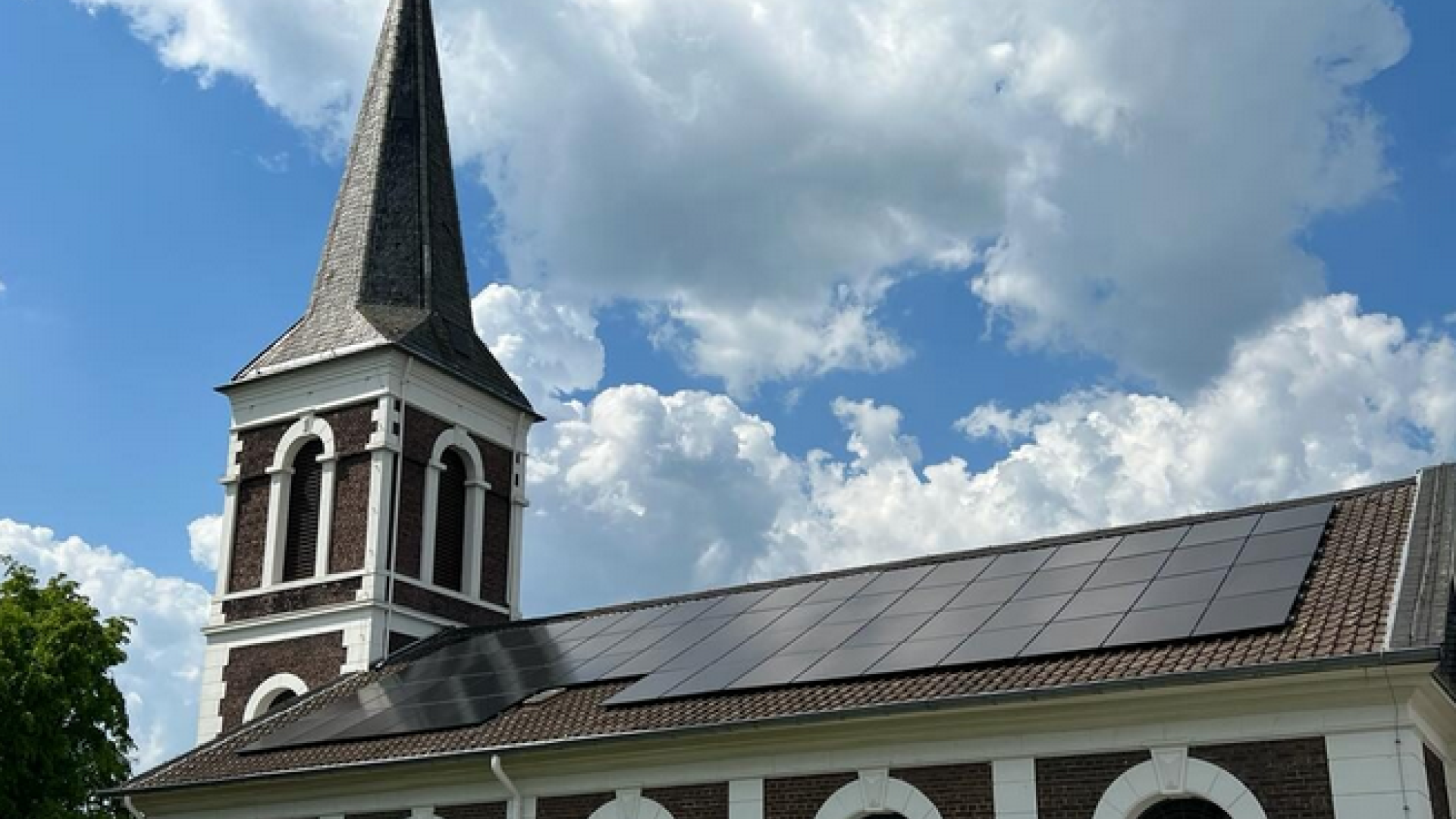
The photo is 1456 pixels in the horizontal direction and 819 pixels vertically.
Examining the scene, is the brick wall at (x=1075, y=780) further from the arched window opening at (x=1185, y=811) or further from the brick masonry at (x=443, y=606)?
the brick masonry at (x=443, y=606)

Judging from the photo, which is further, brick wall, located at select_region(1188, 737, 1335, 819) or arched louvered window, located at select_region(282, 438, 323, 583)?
arched louvered window, located at select_region(282, 438, 323, 583)

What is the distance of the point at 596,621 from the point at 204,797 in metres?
6.79

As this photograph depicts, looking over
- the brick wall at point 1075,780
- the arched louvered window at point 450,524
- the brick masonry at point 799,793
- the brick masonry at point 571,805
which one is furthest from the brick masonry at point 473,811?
the arched louvered window at point 450,524

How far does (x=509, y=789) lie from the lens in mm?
19797

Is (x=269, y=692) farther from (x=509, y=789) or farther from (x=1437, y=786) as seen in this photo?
(x=1437, y=786)

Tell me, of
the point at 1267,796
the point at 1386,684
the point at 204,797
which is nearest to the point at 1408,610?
the point at 1386,684

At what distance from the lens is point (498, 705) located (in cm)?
2194

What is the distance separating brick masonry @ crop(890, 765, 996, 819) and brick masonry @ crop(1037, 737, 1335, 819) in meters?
0.60

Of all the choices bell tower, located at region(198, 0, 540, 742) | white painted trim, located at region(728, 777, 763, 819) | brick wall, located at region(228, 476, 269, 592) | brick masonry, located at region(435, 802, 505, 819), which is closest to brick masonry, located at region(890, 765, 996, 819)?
white painted trim, located at region(728, 777, 763, 819)

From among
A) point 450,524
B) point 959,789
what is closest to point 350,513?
point 450,524

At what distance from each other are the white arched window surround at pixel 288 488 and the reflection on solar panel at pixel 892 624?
5.01 m

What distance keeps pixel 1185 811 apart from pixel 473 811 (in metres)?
9.55

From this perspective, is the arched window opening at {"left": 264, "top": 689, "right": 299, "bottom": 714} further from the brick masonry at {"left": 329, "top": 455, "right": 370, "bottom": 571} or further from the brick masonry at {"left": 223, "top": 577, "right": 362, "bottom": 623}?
the brick masonry at {"left": 329, "top": 455, "right": 370, "bottom": 571}

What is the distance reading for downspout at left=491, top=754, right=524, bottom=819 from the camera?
19641mm
